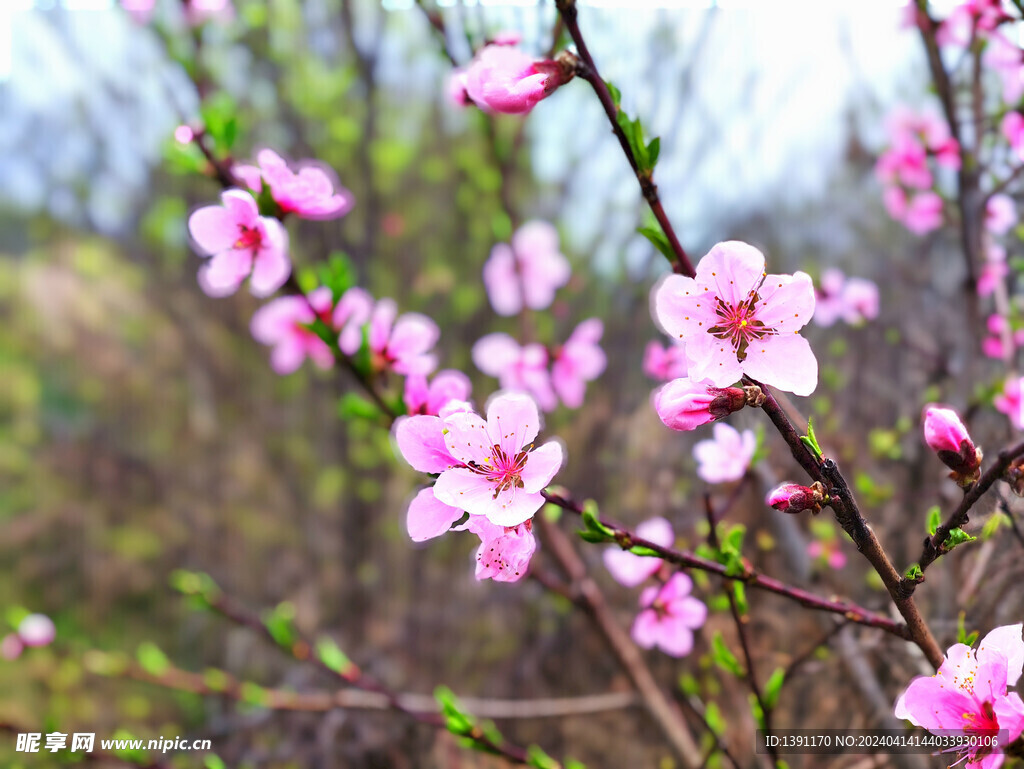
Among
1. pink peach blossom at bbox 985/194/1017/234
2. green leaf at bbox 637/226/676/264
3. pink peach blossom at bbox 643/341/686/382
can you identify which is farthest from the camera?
pink peach blossom at bbox 985/194/1017/234

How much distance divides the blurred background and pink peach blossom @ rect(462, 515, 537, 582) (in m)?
0.26

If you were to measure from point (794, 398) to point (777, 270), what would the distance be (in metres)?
0.71

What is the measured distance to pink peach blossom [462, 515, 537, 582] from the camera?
0.37 meters

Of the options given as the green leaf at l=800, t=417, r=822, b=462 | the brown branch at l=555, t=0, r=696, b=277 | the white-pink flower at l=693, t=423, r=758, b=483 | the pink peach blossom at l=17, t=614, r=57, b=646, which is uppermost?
the pink peach blossom at l=17, t=614, r=57, b=646

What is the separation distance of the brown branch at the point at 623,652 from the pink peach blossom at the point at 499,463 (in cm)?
42

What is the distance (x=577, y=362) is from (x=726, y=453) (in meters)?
0.35

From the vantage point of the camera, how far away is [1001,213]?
0.83 meters

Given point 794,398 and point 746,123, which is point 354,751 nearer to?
point 794,398

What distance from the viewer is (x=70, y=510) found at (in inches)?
90.5

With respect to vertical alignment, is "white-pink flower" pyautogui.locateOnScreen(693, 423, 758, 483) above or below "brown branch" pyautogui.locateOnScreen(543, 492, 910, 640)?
above

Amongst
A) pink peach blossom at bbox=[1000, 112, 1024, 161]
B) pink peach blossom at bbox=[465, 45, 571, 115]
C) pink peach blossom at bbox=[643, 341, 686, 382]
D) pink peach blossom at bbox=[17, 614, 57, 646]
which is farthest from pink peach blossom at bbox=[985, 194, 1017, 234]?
pink peach blossom at bbox=[17, 614, 57, 646]

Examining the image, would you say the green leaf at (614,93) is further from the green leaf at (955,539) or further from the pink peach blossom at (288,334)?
the pink peach blossom at (288,334)

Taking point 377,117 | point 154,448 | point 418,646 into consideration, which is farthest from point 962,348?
point 154,448

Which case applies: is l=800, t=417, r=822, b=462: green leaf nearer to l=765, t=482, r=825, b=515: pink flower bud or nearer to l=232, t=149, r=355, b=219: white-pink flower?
l=765, t=482, r=825, b=515: pink flower bud
